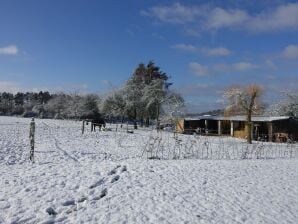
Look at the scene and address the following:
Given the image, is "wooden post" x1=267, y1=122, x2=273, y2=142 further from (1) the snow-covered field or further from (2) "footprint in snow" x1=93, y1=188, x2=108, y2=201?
(2) "footprint in snow" x1=93, y1=188, x2=108, y2=201

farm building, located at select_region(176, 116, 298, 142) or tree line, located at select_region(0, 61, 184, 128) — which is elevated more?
tree line, located at select_region(0, 61, 184, 128)

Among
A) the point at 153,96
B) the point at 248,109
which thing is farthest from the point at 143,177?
the point at 153,96

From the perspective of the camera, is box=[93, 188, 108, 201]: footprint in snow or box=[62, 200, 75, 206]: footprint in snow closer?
box=[62, 200, 75, 206]: footprint in snow

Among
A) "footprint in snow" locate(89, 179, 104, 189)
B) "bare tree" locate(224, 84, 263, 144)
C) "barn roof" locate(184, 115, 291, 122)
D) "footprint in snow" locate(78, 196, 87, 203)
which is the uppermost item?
"bare tree" locate(224, 84, 263, 144)

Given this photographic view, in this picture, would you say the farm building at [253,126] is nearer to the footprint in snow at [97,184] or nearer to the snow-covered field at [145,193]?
the snow-covered field at [145,193]

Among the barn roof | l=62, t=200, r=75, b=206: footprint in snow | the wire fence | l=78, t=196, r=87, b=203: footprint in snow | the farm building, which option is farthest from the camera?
the barn roof

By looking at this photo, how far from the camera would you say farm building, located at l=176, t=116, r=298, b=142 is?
4497cm

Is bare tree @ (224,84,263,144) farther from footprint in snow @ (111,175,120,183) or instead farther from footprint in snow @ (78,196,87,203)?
footprint in snow @ (78,196,87,203)

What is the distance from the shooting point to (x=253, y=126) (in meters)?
48.4

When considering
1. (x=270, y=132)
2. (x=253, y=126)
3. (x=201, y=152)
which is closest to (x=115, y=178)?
(x=201, y=152)

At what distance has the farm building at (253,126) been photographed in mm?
44969

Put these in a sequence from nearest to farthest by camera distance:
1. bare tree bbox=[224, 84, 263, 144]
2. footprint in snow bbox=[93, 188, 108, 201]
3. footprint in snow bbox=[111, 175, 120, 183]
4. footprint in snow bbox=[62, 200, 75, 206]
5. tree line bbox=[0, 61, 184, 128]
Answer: footprint in snow bbox=[62, 200, 75, 206] → footprint in snow bbox=[93, 188, 108, 201] → footprint in snow bbox=[111, 175, 120, 183] → bare tree bbox=[224, 84, 263, 144] → tree line bbox=[0, 61, 184, 128]

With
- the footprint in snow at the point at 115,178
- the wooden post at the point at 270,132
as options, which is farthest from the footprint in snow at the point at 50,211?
the wooden post at the point at 270,132

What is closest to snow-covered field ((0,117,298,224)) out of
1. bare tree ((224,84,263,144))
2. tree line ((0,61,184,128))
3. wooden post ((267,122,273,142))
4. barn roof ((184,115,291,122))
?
bare tree ((224,84,263,144))
